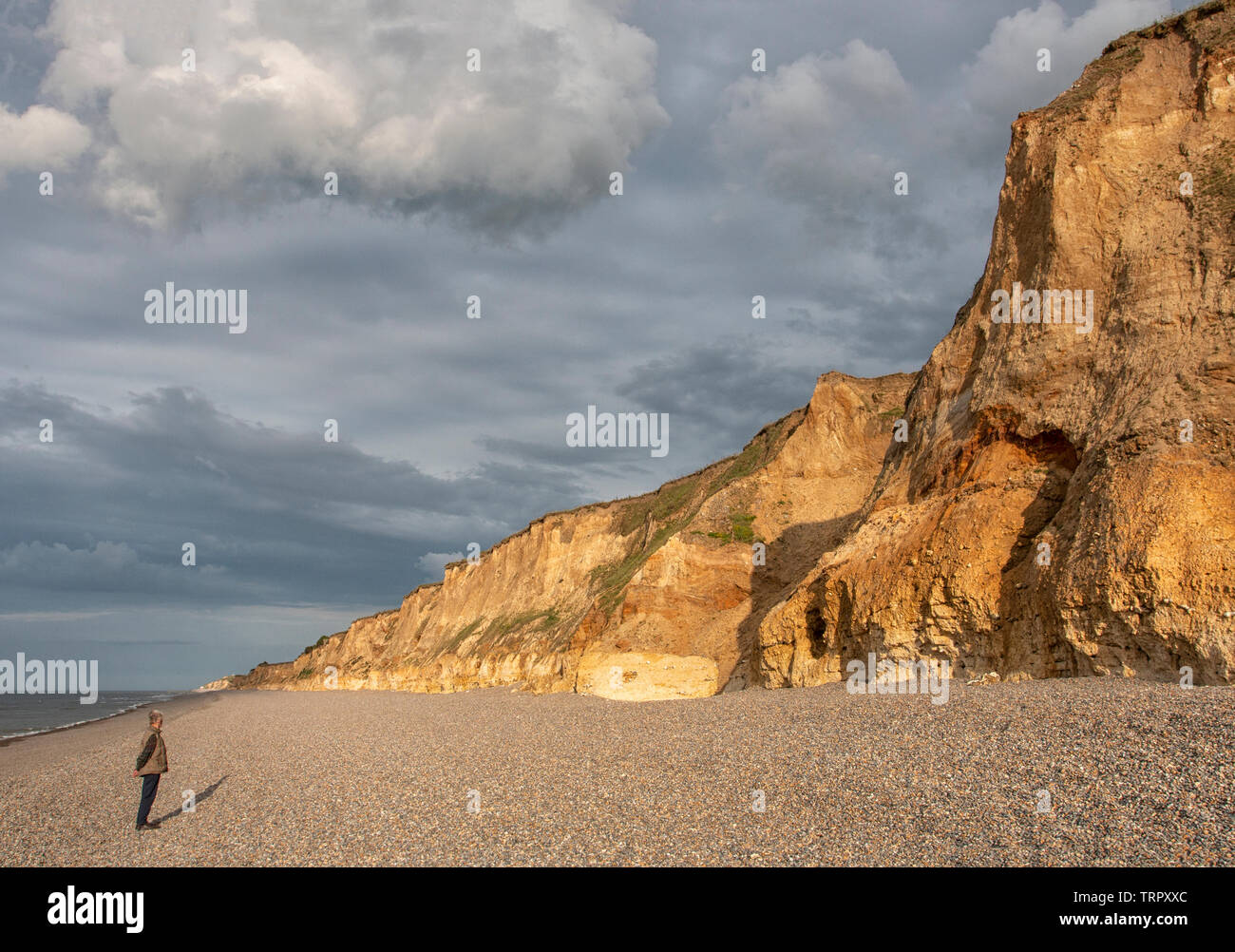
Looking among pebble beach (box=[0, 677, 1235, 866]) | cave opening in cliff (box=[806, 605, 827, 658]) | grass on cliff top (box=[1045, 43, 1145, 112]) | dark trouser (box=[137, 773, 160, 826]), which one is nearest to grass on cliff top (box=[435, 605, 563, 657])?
cave opening in cliff (box=[806, 605, 827, 658])

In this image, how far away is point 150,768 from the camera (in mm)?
11047

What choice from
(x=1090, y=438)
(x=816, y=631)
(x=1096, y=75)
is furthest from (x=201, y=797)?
(x=1096, y=75)

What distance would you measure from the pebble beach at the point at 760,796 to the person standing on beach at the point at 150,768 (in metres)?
0.28

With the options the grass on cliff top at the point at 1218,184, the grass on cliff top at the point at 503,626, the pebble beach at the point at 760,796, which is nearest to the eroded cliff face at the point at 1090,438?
the grass on cliff top at the point at 1218,184

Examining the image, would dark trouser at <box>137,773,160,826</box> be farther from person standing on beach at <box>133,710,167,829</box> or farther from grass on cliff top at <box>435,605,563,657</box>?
grass on cliff top at <box>435,605,563,657</box>

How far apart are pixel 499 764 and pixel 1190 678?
9.77 meters

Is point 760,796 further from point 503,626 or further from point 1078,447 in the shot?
point 503,626

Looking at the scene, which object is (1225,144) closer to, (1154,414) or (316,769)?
(1154,414)

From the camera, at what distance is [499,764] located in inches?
466

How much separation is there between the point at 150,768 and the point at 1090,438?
16355 mm

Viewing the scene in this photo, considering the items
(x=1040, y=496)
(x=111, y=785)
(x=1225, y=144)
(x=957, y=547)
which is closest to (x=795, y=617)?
(x=957, y=547)

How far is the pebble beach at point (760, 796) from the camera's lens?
6207 mm

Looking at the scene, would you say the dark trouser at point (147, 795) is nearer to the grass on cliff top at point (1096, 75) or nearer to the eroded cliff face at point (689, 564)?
the eroded cliff face at point (689, 564)

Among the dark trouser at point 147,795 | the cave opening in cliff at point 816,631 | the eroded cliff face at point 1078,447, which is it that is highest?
the eroded cliff face at point 1078,447
